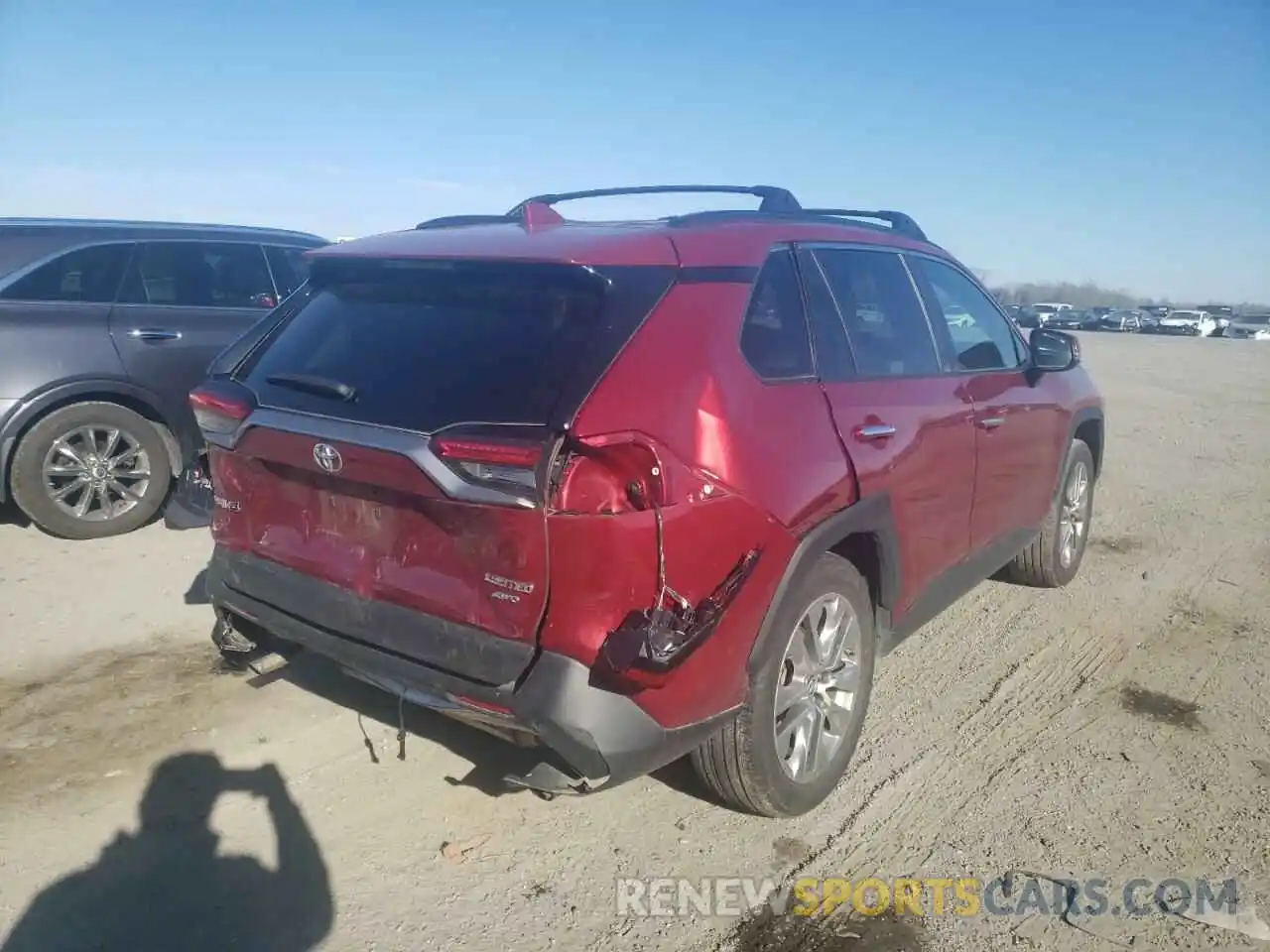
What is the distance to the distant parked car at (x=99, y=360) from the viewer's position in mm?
5531

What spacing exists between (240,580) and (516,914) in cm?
135

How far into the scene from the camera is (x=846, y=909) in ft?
8.99

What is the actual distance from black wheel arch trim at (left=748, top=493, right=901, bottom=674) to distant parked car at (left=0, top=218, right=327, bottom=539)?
3837mm

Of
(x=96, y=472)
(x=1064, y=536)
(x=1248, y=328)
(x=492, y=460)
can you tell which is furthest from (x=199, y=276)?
(x=1248, y=328)

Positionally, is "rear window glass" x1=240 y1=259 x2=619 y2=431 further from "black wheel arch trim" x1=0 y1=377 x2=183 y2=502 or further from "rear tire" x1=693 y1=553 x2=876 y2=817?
"black wheel arch trim" x1=0 y1=377 x2=183 y2=502

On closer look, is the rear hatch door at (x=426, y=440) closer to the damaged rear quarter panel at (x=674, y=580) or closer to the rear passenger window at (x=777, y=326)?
the damaged rear quarter panel at (x=674, y=580)

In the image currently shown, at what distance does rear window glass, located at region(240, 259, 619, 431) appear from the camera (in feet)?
8.24

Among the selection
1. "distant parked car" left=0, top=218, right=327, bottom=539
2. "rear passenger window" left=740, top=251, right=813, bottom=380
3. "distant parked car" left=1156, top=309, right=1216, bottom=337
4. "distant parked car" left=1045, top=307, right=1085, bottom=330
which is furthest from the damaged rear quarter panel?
"distant parked car" left=1156, top=309, right=1216, bottom=337

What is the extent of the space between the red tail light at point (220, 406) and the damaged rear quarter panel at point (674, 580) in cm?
123

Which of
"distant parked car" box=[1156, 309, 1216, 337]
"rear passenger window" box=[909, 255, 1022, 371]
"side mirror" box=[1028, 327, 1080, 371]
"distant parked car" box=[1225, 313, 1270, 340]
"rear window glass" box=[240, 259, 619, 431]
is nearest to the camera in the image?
"rear window glass" box=[240, 259, 619, 431]

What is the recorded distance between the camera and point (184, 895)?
8.92 ft

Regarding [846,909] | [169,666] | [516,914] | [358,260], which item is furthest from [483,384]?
[169,666]

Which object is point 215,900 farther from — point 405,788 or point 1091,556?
point 1091,556

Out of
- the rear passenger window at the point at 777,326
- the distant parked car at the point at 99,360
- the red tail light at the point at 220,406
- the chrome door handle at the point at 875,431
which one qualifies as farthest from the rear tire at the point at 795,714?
the distant parked car at the point at 99,360
